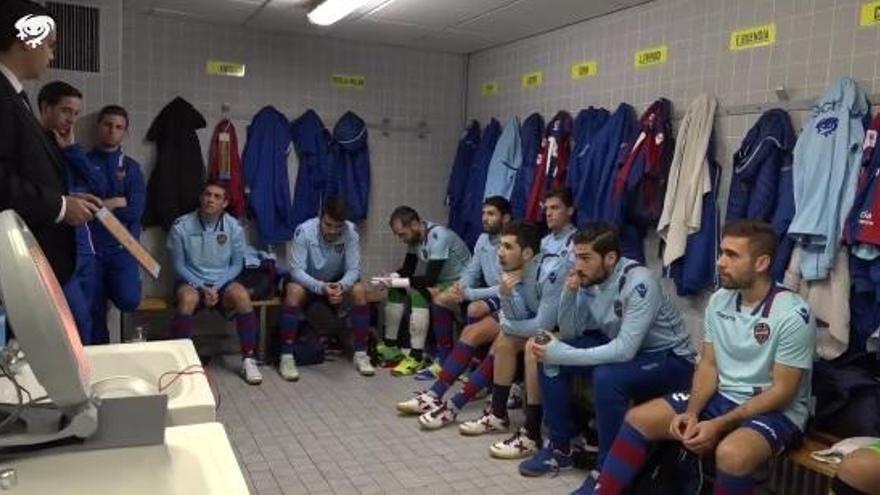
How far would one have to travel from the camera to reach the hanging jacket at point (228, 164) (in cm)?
508

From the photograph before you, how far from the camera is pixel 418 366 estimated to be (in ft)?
15.5

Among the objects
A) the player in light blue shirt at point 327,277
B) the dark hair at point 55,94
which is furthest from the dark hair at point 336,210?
the dark hair at point 55,94

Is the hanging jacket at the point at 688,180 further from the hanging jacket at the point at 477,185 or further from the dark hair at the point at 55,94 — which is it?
the dark hair at the point at 55,94

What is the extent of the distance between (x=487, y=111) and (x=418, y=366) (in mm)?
2226

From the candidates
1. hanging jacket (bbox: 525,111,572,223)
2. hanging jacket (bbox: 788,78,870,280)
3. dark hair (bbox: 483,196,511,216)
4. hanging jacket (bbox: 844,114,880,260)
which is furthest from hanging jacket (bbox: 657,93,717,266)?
dark hair (bbox: 483,196,511,216)

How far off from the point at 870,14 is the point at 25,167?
324 centimetres

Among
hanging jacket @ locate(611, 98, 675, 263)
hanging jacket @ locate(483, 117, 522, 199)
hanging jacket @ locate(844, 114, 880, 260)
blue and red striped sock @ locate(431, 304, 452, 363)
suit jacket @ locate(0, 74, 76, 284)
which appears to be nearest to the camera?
suit jacket @ locate(0, 74, 76, 284)

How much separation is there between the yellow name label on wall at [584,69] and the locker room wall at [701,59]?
3 cm

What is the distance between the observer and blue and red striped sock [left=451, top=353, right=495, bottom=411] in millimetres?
3697

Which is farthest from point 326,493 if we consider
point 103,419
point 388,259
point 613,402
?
point 388,259

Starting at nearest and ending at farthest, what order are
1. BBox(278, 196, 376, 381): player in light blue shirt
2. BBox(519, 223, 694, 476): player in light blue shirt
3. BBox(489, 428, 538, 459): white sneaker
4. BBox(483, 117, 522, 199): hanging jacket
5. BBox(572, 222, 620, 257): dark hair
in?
1. BBox(519, 223, 694, 476): player in light blue shirt
2. BBox(572, 222, 620, 257): dark hair
3. BBox(489, 428, 538, 459): white sneaker
4. BBox(278, 196, 376, 381): player in light blue shirt
5. BBox(483, 117, 522, 199): hanging jacket

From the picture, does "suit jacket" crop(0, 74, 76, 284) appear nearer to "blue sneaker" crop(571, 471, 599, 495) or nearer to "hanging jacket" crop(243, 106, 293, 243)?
"blue sneaker" crop(571, 471, 599, 495)

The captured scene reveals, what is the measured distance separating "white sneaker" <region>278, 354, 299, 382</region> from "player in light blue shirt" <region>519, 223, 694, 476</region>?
176 cm

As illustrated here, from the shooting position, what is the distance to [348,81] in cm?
558
